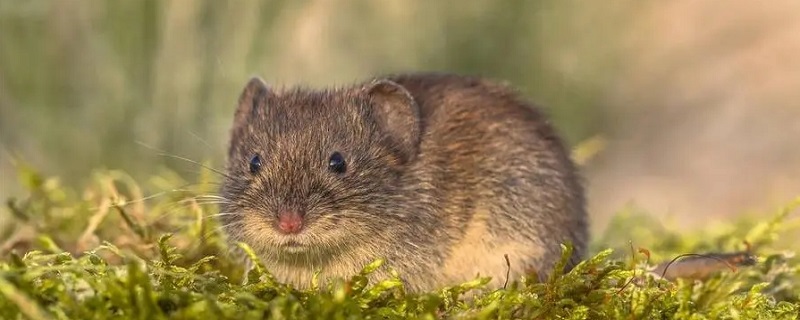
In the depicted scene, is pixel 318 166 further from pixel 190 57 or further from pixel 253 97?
pixel 190 57

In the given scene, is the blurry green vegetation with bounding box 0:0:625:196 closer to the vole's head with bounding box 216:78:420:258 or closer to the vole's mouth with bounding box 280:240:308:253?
the vole's head with bounding box 216:78:420:258

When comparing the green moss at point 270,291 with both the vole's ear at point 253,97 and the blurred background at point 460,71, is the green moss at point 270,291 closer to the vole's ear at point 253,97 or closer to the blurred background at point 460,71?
the vole's ear at point 253,97

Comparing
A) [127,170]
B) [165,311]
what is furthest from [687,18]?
[165,311]

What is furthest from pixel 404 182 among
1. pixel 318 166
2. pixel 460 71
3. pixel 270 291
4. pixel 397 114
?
pixel 460 71

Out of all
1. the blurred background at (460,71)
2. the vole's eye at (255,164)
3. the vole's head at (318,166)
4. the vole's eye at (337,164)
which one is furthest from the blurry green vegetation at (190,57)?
the vole's eye at (337,164)

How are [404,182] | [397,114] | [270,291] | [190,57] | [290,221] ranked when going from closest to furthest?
[270,291] → [290,221] → [404,182] → [397,114] → [190,57]

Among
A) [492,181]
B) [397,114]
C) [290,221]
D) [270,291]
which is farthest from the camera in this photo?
[492,181]

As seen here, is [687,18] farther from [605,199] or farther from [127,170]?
[127,170]
